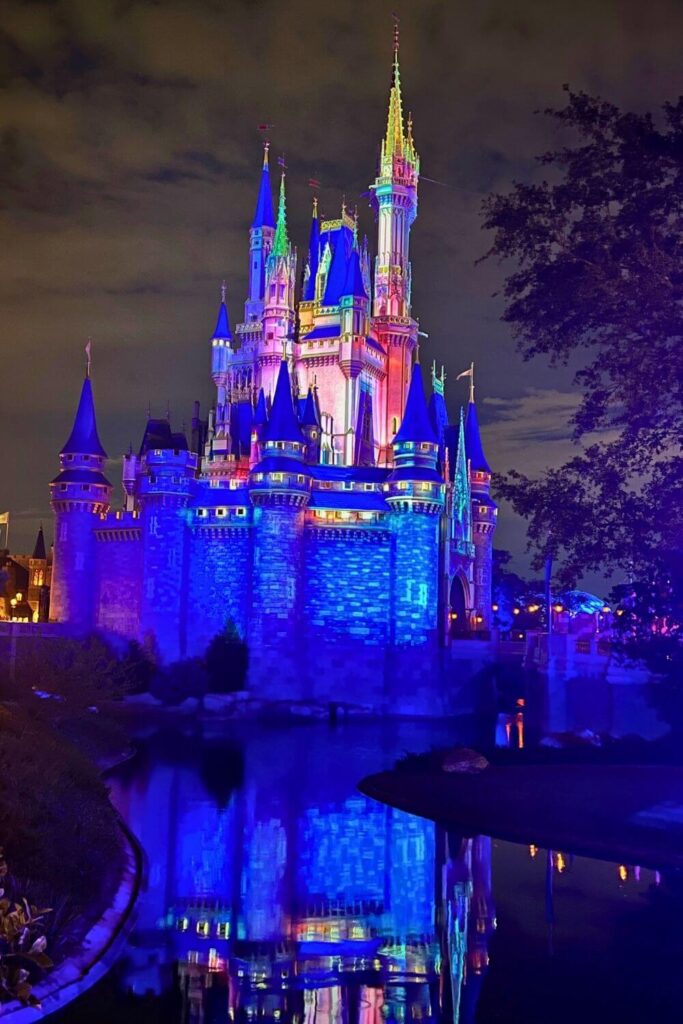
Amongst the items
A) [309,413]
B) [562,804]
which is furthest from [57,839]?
[309,413]

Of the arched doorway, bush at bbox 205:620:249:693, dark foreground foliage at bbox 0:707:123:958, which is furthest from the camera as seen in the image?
the arched doorway

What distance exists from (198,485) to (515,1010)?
37647mm

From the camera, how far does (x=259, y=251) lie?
59.9m

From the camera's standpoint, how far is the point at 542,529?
18.4 m

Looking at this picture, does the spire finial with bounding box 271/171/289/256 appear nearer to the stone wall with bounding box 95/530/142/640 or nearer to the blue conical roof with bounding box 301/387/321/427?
the blue conical roof with bounding box 301/387/321/427

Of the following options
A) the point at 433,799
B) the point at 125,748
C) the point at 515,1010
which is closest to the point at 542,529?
the point at 433,799

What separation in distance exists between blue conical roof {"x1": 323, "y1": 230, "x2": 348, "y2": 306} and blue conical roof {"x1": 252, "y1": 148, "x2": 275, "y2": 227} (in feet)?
14.5

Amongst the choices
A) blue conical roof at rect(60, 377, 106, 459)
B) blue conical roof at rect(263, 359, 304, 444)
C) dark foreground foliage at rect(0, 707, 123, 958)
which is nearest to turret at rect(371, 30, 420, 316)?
blue conical roof at rect(263, 359, 304, 444)

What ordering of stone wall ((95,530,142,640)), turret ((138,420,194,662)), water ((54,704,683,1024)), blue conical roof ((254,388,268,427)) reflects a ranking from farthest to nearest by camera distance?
blue conical roof ((254,388,268,427)), stone wall ((95,530,142,640)), turret ((138,420,194,662)), water ((54,704,683,1024))

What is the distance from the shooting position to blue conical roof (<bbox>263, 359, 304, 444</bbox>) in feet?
147

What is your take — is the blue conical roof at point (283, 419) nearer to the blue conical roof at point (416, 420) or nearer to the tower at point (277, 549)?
the tower at point (277, 549)

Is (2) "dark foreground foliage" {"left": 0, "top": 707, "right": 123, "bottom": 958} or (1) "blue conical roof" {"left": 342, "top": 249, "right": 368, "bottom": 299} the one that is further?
(1) "blue conical roof" {"left": 342, "top": 249, "right": 368, "bottom": 299}

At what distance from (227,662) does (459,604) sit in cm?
1636

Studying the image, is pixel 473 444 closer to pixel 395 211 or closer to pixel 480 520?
pixel 480 520
